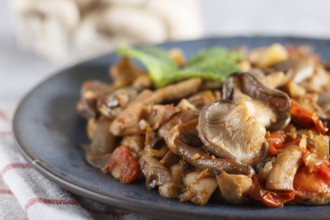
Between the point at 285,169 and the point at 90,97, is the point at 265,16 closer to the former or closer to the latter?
the point at 90,97

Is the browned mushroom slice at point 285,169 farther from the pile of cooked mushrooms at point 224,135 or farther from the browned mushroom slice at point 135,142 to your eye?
the browned mushroom slice at point 135,142

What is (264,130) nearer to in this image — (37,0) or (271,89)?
(271,89)

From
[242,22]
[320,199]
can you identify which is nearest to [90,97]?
[320,199]

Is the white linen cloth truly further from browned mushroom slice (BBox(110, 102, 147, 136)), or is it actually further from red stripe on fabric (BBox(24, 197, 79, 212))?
red stripe on fabric (BBox(24, 197, 79, 212))

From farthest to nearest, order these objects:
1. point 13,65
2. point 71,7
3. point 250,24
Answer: point 250,24, point 13,65, point 71,7

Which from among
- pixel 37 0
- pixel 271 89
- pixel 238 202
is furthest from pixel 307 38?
pixel 37 0
